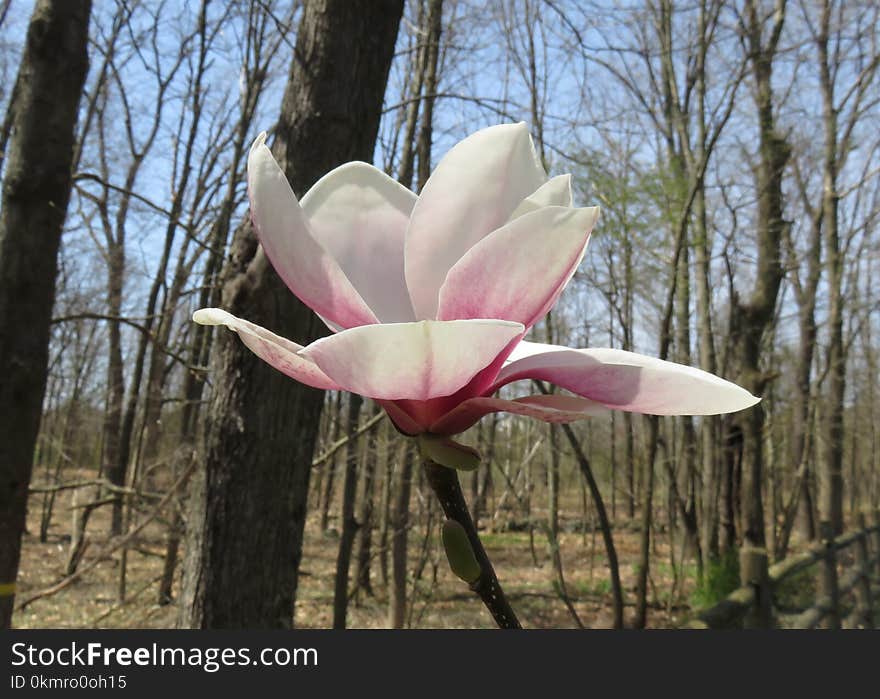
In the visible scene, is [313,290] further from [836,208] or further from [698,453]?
[836,208]

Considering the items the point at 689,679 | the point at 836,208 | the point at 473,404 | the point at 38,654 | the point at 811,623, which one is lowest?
the point at 811,623

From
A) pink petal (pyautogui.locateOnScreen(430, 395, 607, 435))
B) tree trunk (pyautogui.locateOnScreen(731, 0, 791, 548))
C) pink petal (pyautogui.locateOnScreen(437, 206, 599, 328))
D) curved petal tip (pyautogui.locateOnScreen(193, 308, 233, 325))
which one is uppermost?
tree trunk (pyautogui.locateOnScreen(731, 0, 791, 548))

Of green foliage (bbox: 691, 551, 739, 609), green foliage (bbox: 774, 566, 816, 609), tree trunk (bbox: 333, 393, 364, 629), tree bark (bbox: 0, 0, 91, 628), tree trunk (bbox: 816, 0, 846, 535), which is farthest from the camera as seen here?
tree trunk (bbox: 816, 0, 846, 535)

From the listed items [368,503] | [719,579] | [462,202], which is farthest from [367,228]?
[719,579]

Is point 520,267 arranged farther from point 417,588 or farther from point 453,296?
point 417,588

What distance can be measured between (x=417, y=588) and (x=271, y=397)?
267 cm

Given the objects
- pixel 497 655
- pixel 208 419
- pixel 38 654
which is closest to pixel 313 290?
pixel 497 655

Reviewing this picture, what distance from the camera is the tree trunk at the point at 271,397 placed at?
4.74 ft

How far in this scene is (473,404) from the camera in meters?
0.24

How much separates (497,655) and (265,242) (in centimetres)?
29

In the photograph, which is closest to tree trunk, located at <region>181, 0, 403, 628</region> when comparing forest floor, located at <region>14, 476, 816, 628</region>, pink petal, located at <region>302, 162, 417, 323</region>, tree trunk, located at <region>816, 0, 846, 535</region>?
pink petal, located at <region>302, 162, 417, 323</region>

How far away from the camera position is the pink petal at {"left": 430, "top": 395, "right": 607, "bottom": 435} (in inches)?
9.2

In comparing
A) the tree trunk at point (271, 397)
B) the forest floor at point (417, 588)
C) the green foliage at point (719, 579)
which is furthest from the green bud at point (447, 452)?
the green foliage at point (719, 579)

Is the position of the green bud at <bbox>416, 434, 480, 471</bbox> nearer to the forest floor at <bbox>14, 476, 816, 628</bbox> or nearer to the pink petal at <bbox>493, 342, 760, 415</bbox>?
the pink petal at <bbox>493, 342, 760, 415</bbox>
